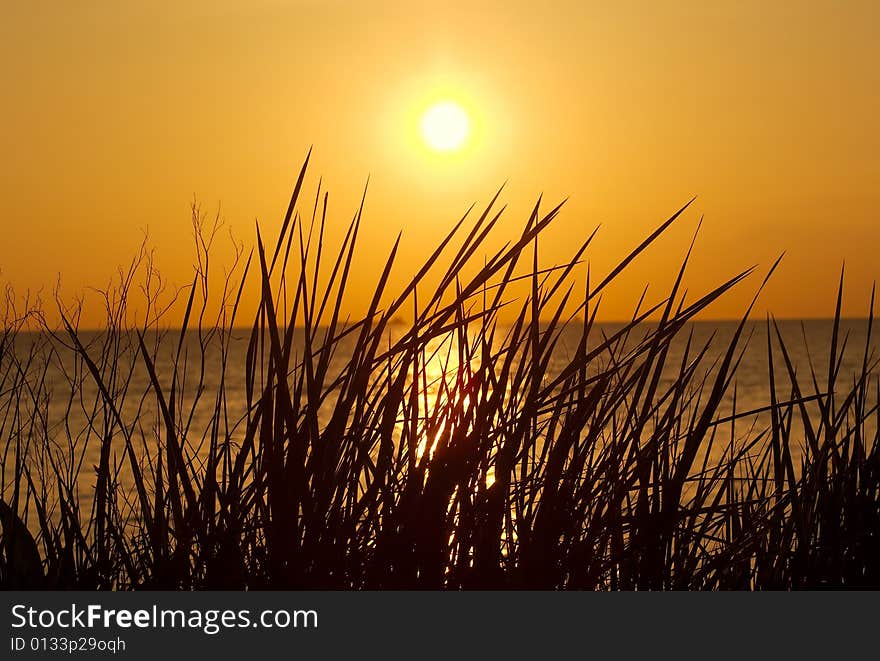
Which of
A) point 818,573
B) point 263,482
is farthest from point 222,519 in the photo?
point 818,573

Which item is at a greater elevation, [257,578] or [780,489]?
[780,489]

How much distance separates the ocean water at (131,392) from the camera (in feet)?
5.58

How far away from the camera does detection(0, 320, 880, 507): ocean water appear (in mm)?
1702

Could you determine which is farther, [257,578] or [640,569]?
[640,569]

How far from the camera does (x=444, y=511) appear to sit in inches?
54.1

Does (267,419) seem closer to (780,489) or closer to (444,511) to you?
(444,511)

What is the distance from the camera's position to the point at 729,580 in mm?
1767

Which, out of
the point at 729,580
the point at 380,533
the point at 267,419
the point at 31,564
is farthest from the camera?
the point at 729,580

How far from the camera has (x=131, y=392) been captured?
32281 millimetres

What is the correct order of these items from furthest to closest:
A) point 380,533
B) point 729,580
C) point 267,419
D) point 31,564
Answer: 1. point 729,580
2. point 31,564
3. point 380,533
4. point 267,419
